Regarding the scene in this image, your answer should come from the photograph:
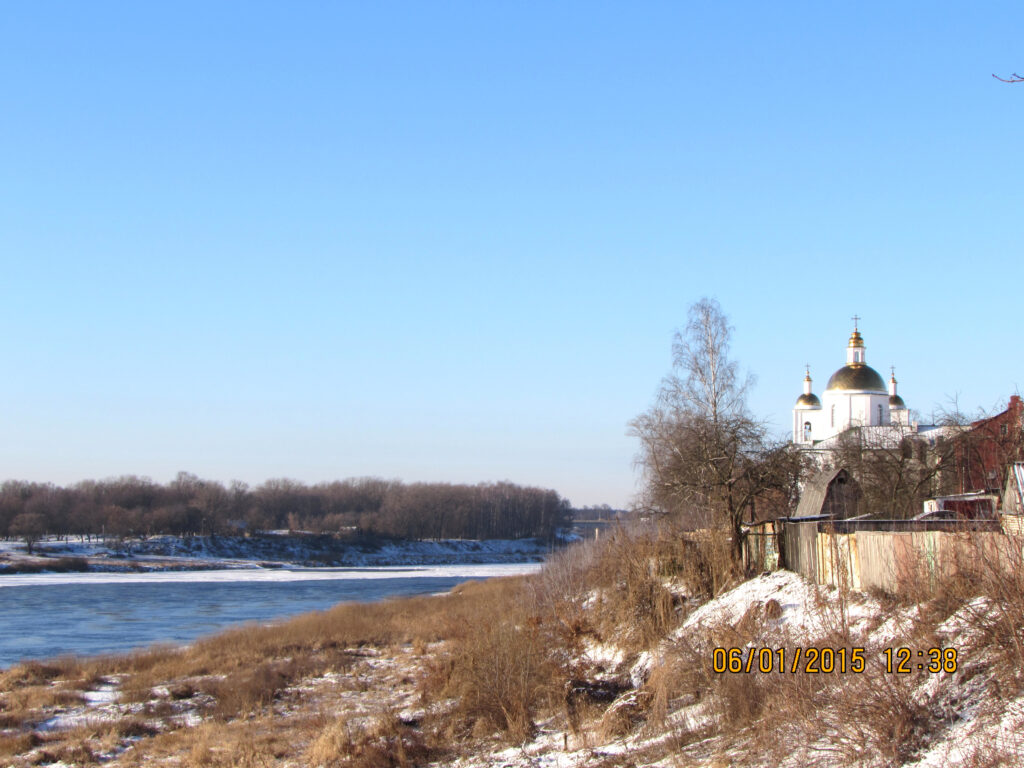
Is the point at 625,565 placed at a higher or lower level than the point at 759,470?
lower

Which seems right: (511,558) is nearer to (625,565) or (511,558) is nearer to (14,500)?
(14,500)

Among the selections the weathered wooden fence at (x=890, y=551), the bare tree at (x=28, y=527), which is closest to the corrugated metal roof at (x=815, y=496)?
the weathered wooden fence at (x=890, y=551)

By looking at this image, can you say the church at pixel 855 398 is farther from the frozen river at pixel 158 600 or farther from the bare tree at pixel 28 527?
the bare tree at pixel 28 527

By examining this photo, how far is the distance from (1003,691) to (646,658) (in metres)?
9.42

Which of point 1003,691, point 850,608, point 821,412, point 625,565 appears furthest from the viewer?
point 821,412

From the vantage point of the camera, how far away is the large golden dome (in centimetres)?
7369

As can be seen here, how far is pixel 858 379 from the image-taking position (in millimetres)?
73875

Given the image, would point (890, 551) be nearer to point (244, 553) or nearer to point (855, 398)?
point (855, 398)

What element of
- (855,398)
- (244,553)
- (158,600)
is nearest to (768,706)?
(158,600)

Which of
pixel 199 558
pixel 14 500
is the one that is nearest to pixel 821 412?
pixel 199 558

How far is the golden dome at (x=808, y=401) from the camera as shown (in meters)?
82.4

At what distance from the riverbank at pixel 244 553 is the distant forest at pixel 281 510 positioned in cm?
476

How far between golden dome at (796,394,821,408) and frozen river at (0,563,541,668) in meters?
31.8

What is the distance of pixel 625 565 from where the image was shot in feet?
75.0
